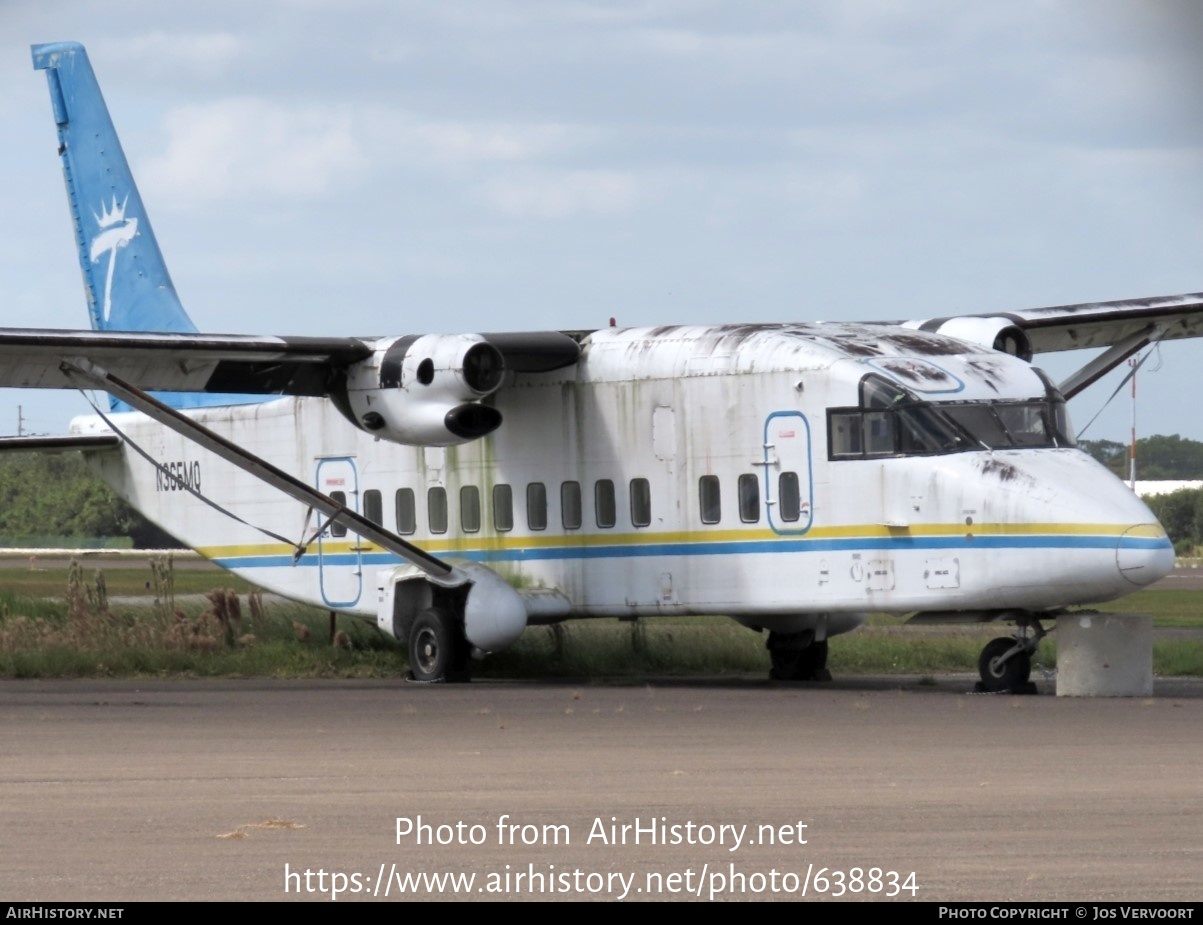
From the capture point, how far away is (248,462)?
21.0m

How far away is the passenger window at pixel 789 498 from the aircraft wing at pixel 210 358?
9.74 ft

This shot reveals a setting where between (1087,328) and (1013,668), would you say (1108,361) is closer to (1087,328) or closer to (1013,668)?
(1087,328)

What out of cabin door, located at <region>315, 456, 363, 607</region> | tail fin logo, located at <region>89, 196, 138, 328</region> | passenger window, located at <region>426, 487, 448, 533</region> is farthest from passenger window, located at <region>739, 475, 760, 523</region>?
tail fin logo, located at <region>89, 196, 138, 328</region>

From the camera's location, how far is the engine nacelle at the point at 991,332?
21094 mm

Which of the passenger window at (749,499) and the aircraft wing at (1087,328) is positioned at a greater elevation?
the aircraft wing at (1087,328)

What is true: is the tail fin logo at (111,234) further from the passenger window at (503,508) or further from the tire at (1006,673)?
the tire at (1006,673)

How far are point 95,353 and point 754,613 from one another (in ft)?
22.2

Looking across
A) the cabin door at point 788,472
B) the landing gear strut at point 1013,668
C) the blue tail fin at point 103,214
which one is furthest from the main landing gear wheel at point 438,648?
the blue tail fin at point 103,214

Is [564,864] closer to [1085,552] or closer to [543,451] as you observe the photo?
[1085,552]

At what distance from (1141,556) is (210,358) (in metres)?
9.17

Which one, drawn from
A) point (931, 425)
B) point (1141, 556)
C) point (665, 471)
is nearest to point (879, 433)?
point (931, 425)

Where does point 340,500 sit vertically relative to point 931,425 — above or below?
below

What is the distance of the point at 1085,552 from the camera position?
1756 centimetres

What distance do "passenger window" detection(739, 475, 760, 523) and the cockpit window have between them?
970 millimetres
